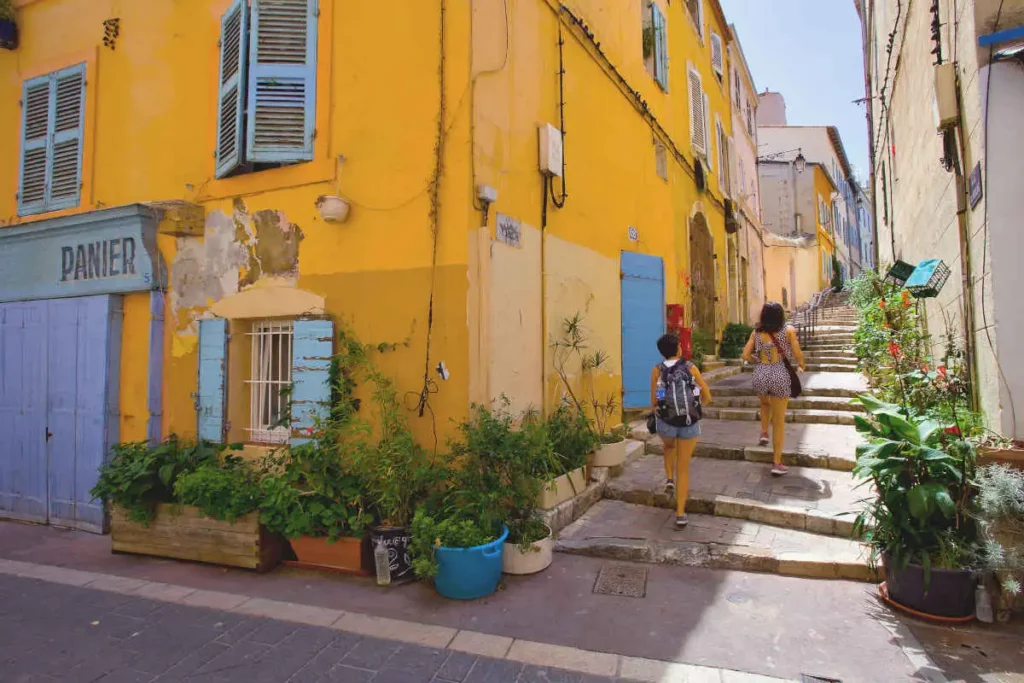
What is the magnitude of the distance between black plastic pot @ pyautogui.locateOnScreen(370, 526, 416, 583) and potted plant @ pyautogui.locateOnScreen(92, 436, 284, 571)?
104cm

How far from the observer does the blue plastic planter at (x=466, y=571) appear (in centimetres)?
394

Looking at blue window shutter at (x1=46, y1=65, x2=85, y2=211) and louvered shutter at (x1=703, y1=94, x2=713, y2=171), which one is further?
louvered shutter at (x1=703, y1=94, x2=713, y2=171)

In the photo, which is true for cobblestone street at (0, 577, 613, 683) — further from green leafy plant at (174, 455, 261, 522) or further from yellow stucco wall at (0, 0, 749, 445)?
yellow stucco wall at (0, 0, 749, 445)

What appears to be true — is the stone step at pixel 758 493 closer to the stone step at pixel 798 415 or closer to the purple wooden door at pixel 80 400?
the stone step at pixel 798 415

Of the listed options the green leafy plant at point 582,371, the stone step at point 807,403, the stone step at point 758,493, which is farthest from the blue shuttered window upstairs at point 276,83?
the stone step at point 807,403

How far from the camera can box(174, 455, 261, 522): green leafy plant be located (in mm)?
4578

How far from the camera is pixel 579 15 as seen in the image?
6.90 metres

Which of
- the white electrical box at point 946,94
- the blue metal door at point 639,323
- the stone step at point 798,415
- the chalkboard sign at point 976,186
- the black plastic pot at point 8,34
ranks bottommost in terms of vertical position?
the stone step at point 798,415

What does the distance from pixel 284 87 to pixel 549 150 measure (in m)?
2.61

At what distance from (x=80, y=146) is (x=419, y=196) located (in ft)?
15.6

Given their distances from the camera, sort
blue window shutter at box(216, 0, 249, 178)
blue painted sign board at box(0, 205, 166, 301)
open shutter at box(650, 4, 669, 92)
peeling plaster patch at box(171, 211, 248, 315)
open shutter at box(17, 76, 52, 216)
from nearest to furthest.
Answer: blue window shutter at box(216, 0, 249, 178), peeling plaster patch at box(171, 211, 248, 315), blue painted sign board at box(0, 205, 166, 301), open shutter at box(17, 76, 52, 216), open shutter at box(650, 4, 669, 92)

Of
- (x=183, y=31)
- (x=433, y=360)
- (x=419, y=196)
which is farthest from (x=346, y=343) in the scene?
(x=183, y=31)

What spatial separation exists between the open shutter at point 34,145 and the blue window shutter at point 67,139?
0.12 metres

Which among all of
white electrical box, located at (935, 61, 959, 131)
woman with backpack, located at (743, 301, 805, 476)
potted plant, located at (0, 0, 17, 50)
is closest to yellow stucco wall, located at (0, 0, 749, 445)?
potted plant, located at (0, 0, 17, 50)
